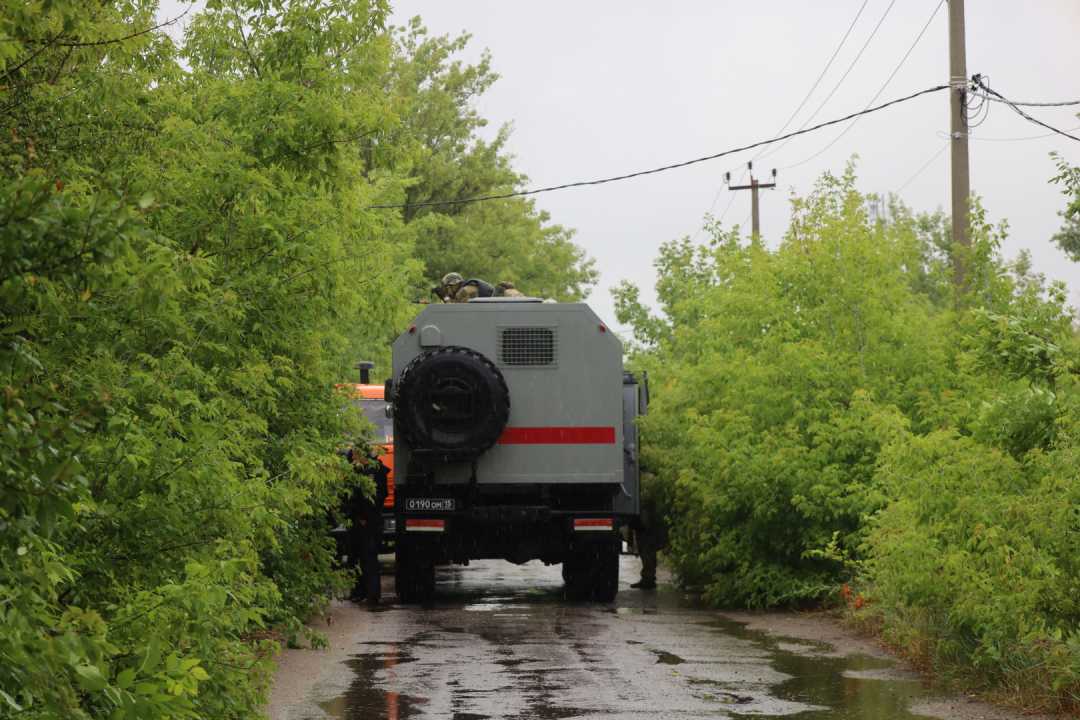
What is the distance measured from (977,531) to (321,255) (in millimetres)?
4653

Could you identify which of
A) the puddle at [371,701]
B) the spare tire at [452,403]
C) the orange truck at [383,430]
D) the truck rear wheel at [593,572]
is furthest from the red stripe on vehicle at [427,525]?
the puddle at [371,701]

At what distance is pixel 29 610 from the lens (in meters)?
3.38

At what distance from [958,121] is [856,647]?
740 centimetres

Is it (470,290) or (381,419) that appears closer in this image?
(470,290)

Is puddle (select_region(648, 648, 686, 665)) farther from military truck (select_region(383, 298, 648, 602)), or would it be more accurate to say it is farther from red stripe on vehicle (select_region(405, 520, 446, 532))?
red stripe on vehicle (select_region(405, 520, 446, 532))

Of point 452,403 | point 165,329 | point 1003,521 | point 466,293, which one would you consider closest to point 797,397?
point 452,403

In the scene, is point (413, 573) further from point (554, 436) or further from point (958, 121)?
point (958, 121)

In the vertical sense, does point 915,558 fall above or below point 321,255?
below

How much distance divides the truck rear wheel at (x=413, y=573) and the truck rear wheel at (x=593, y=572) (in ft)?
5.45

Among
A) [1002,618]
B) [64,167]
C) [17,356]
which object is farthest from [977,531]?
[17,356]

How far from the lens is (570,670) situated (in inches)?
365

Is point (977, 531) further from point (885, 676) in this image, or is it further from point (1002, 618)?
point (885, 676)

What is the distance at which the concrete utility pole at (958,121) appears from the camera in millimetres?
14523

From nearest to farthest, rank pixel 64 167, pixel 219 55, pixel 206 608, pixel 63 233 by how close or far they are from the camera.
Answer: pixel 63 233 → pixel 206 608 → pixel 64 167 → pixel 219 55
